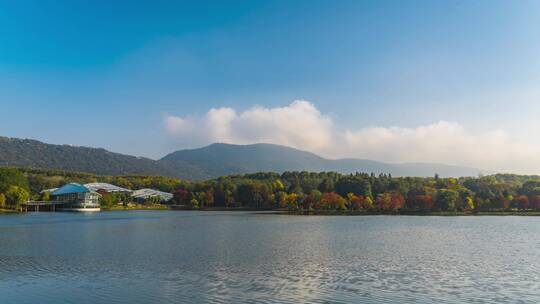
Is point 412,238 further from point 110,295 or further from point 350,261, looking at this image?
point 110,295

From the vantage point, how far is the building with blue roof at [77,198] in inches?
5664

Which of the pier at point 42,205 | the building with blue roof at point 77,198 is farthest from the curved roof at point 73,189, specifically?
the pier at point 42,205

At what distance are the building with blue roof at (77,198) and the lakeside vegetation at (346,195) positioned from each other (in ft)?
11.7

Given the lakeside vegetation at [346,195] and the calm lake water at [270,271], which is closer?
the calm lake water at [270,271]

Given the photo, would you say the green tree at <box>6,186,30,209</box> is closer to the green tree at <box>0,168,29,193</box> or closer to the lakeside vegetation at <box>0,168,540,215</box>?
the lakeside vegetation at <box>0,168,540,215</box>

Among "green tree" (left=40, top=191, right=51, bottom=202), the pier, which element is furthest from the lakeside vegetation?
the pier

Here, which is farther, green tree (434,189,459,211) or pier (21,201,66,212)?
pier (21,201,66,212)

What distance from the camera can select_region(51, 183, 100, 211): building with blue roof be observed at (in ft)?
472

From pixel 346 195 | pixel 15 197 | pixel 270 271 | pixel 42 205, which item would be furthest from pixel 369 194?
pixel 270 271

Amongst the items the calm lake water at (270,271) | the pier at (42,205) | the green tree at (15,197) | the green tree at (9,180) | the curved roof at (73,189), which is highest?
the green tree at (9,180)

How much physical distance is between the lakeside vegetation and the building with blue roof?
3560 millimetres

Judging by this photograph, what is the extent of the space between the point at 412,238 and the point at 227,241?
17.2 meters

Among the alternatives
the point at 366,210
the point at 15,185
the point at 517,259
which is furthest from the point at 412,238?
the point at 15,185

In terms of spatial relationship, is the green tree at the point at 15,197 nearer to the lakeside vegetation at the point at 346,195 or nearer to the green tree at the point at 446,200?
the lakeside vegetation at the point at 346,195
